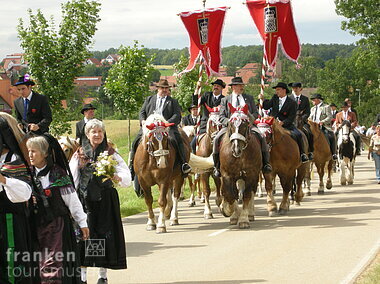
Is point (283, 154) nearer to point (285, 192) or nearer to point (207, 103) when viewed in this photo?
point (285, 192)

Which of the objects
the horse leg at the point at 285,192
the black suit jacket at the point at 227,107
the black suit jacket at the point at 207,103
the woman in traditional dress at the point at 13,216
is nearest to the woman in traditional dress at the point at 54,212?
the woman in traditional dress at the point at 13,216

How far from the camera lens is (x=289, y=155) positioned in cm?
1512

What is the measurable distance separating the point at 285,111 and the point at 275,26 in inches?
143

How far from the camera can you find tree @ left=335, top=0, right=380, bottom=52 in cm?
4597

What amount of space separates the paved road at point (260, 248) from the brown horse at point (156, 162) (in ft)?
1.69

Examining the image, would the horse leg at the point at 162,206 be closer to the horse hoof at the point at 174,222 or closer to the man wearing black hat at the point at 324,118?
the horse hoof at the point at 174,222

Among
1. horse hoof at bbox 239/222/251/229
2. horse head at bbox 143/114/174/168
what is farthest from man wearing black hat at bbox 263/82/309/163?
horse head at bbox 143/114/174/168

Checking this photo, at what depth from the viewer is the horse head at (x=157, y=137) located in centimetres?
1268

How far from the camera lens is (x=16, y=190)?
243 inches

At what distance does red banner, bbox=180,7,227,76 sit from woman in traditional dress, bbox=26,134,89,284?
13103mm

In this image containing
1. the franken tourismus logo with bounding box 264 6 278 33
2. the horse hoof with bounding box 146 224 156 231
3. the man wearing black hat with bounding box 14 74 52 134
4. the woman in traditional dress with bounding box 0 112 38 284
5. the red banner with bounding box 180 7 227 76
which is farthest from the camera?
the red banner with bounding box 180 7 227 76

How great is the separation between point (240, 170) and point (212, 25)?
763 cm

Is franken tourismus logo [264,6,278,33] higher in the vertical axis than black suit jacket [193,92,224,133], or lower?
higher

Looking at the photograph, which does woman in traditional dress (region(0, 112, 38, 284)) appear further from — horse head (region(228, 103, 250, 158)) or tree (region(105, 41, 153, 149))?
tree (region(105, 41, 153, 149))
